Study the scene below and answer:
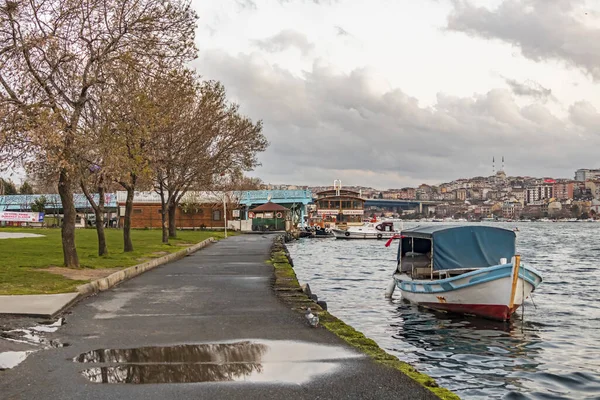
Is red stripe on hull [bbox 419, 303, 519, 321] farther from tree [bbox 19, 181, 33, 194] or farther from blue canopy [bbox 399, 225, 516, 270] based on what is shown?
tree [bbox 19, 181, 33, 194]

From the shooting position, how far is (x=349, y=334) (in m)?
12.4

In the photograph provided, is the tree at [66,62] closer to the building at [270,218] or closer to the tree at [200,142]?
the tree at [200,142]

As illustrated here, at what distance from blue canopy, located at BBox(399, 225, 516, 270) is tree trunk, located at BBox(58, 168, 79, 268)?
12.5 m

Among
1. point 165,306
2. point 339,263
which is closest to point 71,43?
point 165,306

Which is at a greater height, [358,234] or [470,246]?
[470,246]

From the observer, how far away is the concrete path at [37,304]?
1362 centimetres

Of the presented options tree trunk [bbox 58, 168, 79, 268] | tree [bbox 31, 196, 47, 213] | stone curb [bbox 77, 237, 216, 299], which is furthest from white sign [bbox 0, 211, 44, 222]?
tree trunk [bbox 58, 168, 79, 268]

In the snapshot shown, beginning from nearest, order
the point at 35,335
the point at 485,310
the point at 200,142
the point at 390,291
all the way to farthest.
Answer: the point at 35,335 < the point at 485,310 < the point at 390,291 < the point at 200,142

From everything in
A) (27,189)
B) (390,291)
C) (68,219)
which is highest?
(27,189)

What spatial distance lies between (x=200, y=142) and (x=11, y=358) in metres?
34.1

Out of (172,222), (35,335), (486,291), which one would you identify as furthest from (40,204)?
(35,335)

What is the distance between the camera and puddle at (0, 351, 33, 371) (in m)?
9.43

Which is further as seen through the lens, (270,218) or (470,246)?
(270,218)

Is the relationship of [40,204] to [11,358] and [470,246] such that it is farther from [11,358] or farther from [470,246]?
[11,358]
